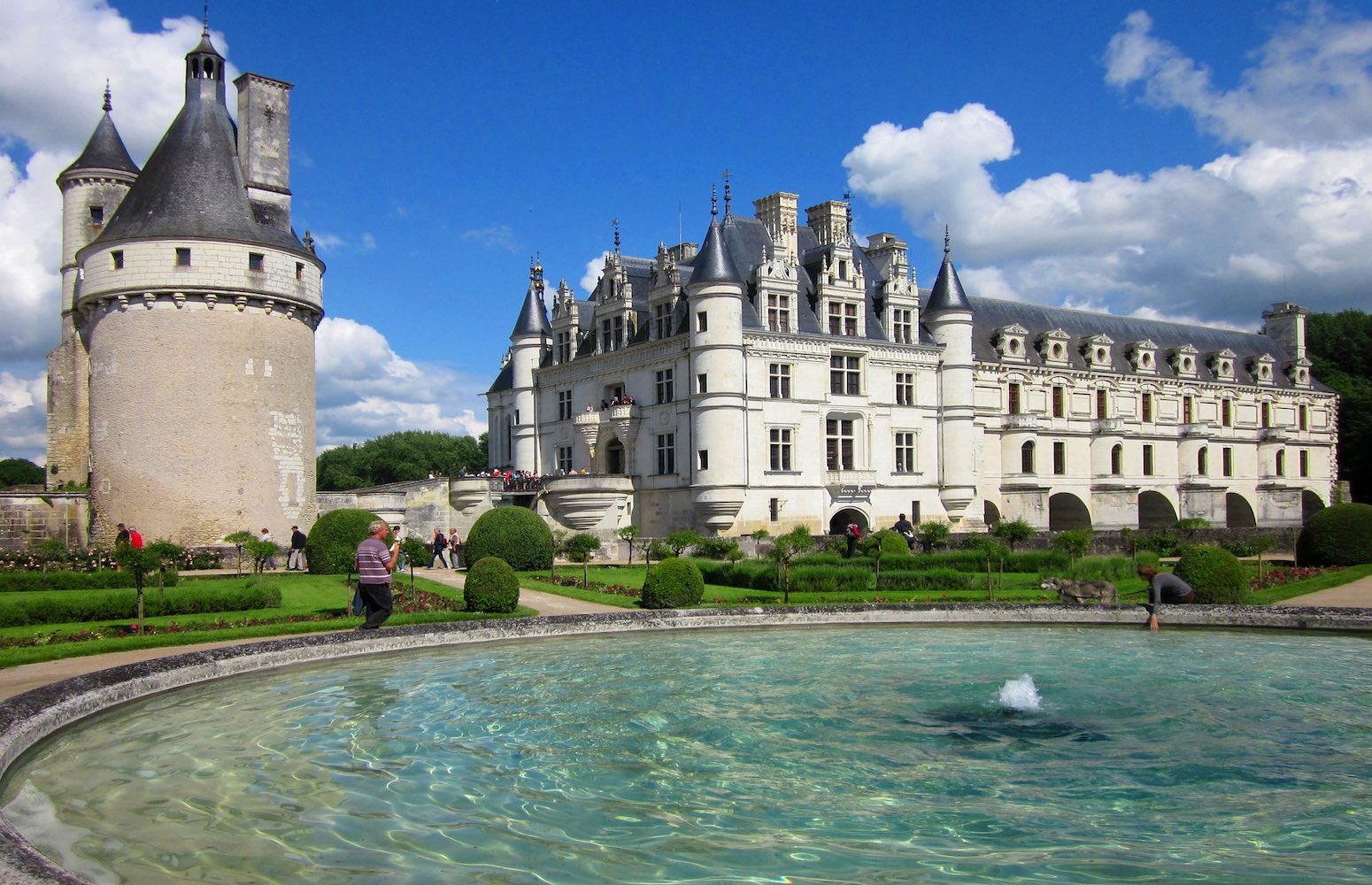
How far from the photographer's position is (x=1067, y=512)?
52.1 m

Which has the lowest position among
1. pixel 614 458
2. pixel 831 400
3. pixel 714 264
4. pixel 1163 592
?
pixel 1163 592

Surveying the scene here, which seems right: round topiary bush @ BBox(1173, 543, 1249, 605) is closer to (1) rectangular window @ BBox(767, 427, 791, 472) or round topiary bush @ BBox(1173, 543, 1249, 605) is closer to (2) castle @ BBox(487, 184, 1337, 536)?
(2) castle @ BBox(487, 184, 1337, 536)

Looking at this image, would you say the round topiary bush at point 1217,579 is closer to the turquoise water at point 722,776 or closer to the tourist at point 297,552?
the turquoise water at point 722,776

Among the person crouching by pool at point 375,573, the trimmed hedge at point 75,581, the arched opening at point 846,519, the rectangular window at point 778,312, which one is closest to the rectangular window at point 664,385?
the rectangular window at point 778,312

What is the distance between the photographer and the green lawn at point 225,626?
13.9 metres

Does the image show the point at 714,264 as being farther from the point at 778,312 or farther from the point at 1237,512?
the point at 1237,512

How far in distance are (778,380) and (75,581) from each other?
25.0 metres

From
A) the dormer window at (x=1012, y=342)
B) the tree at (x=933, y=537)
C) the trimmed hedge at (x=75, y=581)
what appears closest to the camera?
the trimmed hedge at (x=75, y=581)

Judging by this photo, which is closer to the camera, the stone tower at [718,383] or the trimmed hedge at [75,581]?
the trimmed hedge at [75,581]

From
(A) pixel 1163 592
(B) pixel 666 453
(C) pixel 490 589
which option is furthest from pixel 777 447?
(C) pixel 490 589

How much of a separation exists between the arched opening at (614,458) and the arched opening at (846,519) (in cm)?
899

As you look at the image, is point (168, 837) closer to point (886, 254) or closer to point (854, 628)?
point (854, 628)

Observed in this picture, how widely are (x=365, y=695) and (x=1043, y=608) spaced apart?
1198cm

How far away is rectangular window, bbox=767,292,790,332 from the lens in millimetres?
40594
